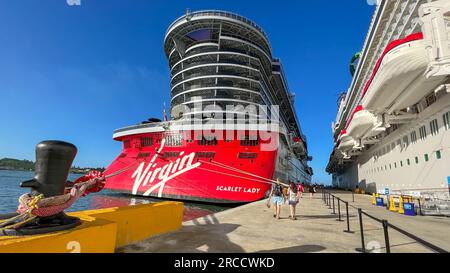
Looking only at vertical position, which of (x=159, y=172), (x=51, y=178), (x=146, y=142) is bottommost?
(x=51, y=178)

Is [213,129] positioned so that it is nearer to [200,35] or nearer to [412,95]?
[412,95]

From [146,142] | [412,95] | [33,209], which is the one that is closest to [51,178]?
[33,209]

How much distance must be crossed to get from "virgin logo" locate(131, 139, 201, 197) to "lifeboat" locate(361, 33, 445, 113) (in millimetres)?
12751

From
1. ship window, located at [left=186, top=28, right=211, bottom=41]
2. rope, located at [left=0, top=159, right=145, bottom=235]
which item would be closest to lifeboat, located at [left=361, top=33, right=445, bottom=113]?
rope, located at [left=0, top=159, right=145, bottom=235]

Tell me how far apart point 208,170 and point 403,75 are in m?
12.9

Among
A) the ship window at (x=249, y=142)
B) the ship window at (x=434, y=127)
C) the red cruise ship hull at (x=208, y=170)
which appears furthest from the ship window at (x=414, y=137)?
the ship window at (x=249, y=142)

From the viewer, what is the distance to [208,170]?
60.1 feet

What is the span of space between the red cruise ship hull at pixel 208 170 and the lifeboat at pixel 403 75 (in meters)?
7.85

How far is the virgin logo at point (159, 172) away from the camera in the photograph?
19172 millimetres

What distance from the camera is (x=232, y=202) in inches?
677

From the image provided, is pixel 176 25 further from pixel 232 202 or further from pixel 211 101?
pixel 232 202

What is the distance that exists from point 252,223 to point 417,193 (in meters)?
10.9

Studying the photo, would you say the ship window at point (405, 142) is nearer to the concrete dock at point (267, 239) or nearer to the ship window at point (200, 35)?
the concrete dock at point (267, 239)

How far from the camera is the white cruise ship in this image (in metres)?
9.98
